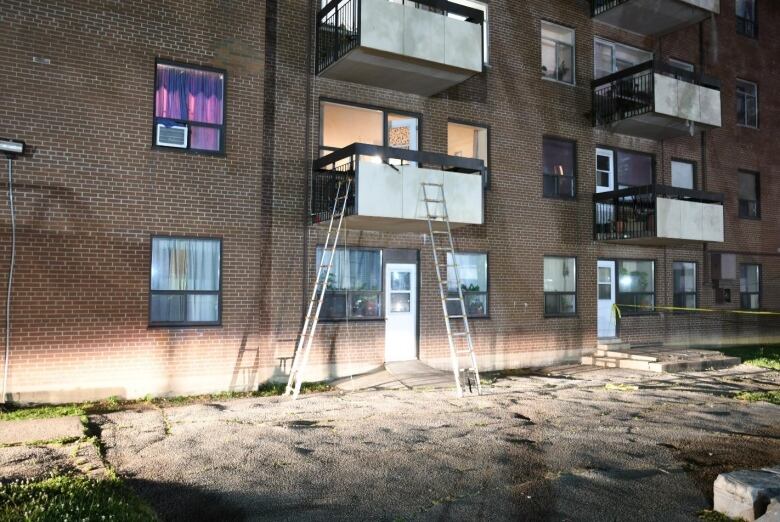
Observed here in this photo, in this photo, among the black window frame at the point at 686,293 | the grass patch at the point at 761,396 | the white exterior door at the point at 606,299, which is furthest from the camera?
the black window frame at the point at 686,293

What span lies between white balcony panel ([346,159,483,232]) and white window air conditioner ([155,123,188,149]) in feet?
11.4

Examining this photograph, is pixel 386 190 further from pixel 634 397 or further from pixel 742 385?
pixel 742 385

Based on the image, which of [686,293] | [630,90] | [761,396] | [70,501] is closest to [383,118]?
[630,90]

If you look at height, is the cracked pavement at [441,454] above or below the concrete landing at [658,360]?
below

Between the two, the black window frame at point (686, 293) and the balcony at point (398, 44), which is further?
the black window frame at point (686, 293)

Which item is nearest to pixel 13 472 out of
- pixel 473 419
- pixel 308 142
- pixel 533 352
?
pixel 473 419

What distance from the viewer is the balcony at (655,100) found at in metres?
16.9

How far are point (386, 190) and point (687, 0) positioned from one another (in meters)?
11.6

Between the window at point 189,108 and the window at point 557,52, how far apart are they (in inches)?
365

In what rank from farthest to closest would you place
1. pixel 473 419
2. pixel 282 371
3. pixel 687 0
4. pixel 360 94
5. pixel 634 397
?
pixel 687 0 < pixel 360 94 < pixel 282 371 < pixel 634 397 < pixel 473 419

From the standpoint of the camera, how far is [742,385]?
1311 cm

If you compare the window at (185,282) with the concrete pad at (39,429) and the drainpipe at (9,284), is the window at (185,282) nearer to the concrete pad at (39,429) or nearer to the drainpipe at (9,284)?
the drainpipe at (9,284)

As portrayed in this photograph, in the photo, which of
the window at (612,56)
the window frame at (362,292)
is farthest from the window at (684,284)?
the window frame at (362,292)

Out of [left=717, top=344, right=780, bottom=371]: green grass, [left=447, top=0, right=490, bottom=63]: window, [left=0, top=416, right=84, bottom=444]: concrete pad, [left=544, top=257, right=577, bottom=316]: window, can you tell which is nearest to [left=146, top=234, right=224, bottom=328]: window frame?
[left=0, top=416, right=84, bottom=444]: concrete pad
